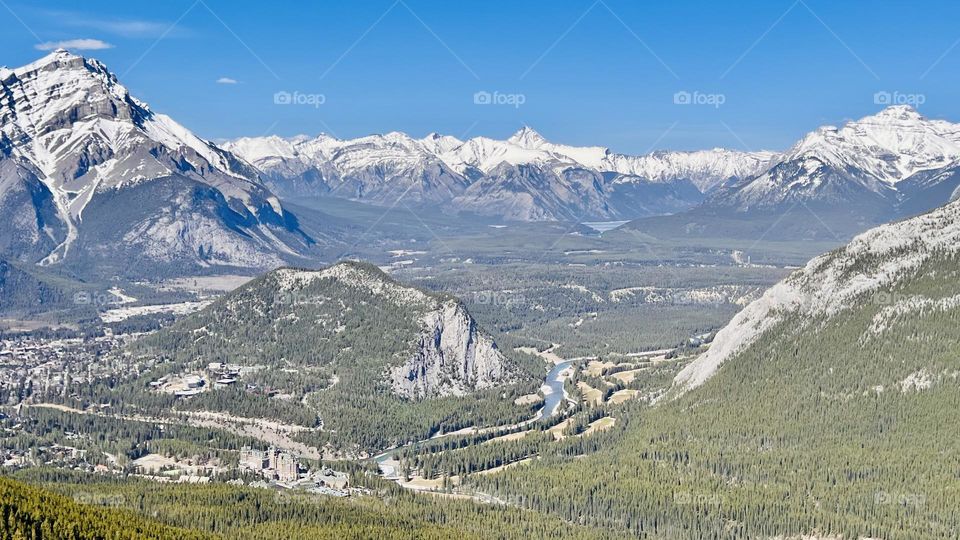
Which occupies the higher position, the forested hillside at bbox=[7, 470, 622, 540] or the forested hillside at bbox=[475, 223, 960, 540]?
the forested hillside at bbox=[475, 223, 960, 540]

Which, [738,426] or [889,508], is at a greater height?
[738,426]

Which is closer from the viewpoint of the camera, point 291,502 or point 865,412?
point 291,502

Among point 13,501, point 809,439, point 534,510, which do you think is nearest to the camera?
point 13,501

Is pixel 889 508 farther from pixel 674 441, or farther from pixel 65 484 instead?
pixel 65 484

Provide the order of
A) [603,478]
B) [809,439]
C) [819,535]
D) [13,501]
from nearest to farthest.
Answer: [13,501] < [819,535] < [603,478] < [809,439]

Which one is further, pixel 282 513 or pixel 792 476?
pixel 792 476

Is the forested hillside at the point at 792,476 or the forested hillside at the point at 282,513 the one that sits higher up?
the forested hillside at the point at 792,476

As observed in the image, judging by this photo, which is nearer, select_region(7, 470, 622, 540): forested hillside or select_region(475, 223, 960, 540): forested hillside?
select_region(7, 470, 622, 540): forested hillside

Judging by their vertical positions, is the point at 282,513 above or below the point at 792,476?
below

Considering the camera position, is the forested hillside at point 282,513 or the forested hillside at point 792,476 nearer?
the forested hillside at point 282,513

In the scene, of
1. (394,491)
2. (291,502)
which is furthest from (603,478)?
(291,502)
